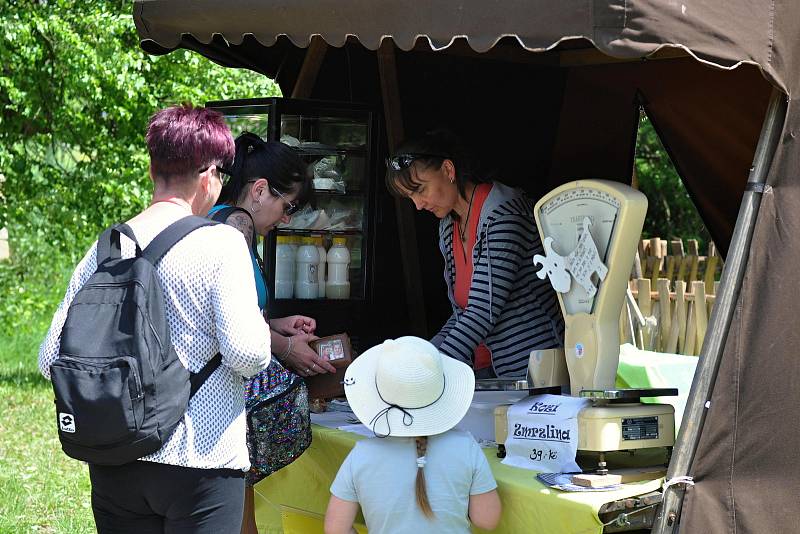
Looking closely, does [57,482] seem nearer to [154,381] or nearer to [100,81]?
[100,81]

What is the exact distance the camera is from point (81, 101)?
902cm

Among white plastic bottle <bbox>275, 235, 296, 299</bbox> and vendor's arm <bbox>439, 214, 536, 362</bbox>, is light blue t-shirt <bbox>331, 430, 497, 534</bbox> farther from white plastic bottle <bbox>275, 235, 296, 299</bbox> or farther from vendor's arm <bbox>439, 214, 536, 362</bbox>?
white plastic bottle <bbox>275, 235, 296, 299</bbox>

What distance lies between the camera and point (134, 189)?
8.74 meters

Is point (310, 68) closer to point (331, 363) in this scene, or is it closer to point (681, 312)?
point (331, 363)

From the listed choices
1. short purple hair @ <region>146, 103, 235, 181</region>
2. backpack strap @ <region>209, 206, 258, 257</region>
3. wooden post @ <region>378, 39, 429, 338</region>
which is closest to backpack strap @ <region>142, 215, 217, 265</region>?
short purple hair @ <region>146, 103, 235, 181</region>

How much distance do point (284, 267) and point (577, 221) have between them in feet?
6.58

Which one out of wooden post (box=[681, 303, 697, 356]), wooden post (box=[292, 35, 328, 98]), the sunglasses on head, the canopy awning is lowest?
wooden post (box=[681, 303, 697, 356])

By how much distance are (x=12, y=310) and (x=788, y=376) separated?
979 cm

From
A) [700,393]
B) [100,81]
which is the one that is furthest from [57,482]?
[700,393]

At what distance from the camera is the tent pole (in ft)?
9.18

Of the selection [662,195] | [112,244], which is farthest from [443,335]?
[662,195]

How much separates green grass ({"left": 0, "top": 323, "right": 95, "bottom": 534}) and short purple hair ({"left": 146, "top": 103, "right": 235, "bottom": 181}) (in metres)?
3.14

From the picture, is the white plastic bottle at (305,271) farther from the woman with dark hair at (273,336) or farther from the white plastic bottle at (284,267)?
the woman with dark hair at (273,336)

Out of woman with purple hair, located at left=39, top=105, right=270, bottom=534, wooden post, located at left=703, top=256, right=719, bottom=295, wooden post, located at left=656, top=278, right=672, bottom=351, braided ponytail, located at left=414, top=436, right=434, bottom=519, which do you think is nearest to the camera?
woman with purple hair, located at left=39, top=105, right=270, bottom=534
